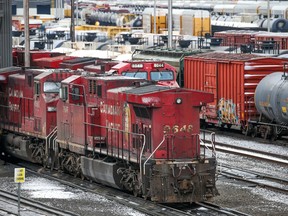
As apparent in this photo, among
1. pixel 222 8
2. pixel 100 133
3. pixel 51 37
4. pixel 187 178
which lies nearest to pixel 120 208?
pixel 187 178

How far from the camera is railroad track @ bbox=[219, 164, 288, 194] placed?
909 inches

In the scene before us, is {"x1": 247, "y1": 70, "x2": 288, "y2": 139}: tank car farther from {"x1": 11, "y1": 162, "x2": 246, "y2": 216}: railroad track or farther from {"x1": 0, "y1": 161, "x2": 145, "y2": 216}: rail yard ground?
{"x1": 0, "y1": 161, "x2": 145, "y2": 216}: rail yard ground

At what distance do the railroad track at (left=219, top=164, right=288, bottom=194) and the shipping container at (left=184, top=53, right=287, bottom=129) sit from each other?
7.78m

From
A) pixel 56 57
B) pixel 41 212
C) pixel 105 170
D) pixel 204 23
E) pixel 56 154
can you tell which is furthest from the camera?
pixel 204 23

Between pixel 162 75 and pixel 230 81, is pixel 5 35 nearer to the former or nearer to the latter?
pixel 162 75

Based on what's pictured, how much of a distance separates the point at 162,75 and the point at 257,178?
5.67 meters

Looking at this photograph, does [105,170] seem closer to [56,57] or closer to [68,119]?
[68,119]

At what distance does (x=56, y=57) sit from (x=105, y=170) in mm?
10139

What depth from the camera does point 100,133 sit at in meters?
23.6

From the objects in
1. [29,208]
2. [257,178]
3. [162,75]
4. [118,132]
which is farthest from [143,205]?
[162,75]

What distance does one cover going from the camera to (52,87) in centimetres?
2619

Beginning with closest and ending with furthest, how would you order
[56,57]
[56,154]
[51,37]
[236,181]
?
[236,181] → [56,154] → [56,57] → [51,37]

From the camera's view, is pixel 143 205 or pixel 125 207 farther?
pixel 143 205

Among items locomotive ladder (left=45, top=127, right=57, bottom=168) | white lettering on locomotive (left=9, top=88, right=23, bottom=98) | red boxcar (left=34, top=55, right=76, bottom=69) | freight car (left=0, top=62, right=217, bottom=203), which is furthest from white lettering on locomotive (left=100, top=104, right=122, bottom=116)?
red boxcar (left=34, top=55, right=76, bottom=69)
